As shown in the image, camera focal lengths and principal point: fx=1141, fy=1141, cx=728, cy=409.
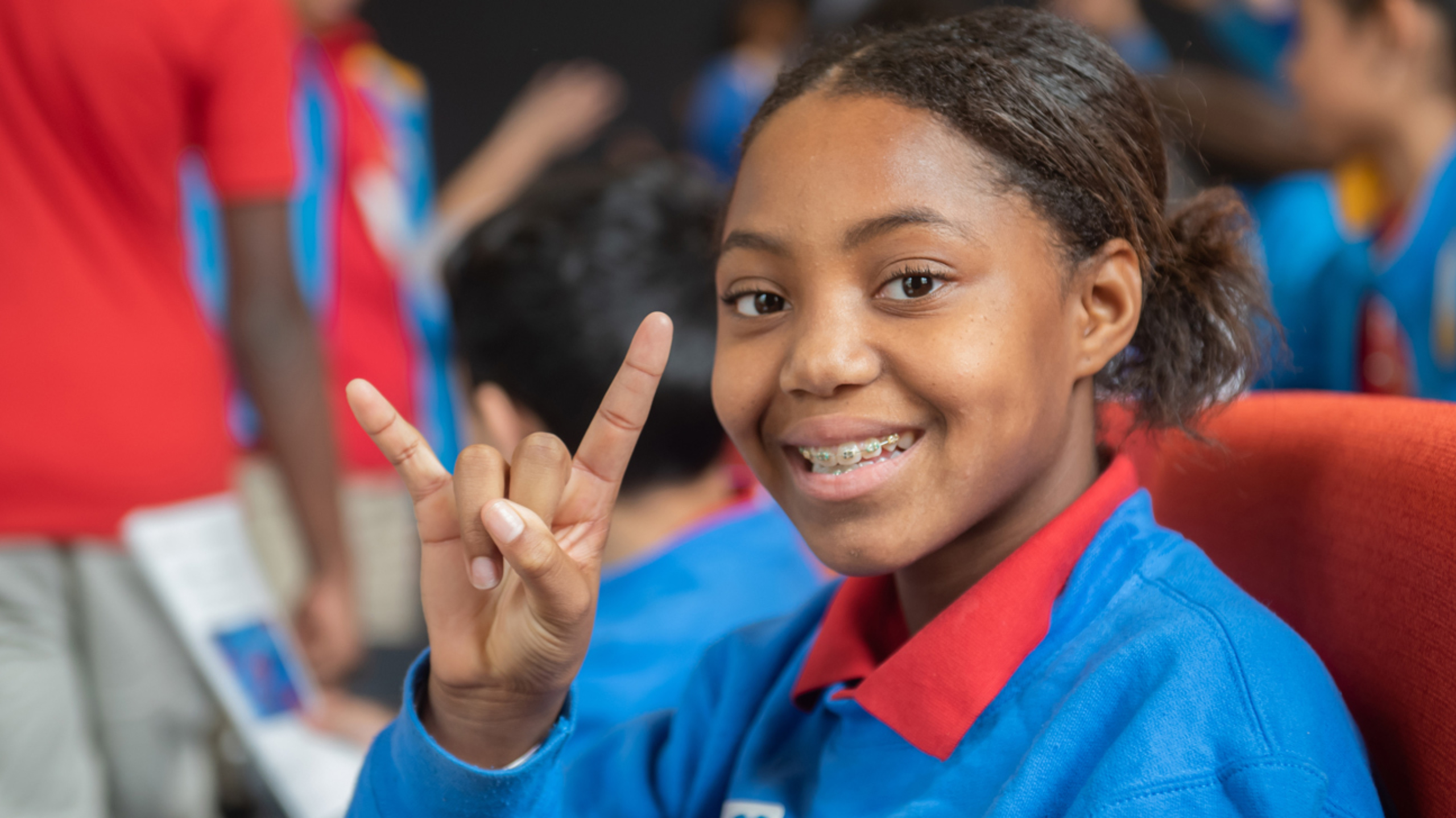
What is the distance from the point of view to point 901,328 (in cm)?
65

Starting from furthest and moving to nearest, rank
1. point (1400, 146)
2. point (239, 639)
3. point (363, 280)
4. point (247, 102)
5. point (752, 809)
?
point (363, 280) < point (1400, 146) < point (247, 102) < point (239, 639) < point (752, 809)

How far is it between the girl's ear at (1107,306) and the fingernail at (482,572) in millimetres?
372

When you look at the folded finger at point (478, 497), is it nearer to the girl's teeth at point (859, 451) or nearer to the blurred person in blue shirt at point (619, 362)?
the girl's teeth at point (859, 451)

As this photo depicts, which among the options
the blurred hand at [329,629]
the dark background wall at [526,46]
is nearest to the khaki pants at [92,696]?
the blurred hand at [329,629]

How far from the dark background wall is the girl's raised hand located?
3.60 meters

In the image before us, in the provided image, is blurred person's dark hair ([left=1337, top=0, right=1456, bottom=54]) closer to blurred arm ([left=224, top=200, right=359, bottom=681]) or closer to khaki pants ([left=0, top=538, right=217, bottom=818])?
blurred arm ([left=224, top=200, right=359, bottom=681])

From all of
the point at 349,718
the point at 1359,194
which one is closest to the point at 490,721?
the point at 349,718

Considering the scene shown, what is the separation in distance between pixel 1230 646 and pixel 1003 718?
0.13 meters

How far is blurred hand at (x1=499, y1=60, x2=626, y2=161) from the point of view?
3.69 metres

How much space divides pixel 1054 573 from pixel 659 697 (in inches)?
18.9

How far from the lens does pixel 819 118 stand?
0.69 metres

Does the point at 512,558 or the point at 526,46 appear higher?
the point at 512,558

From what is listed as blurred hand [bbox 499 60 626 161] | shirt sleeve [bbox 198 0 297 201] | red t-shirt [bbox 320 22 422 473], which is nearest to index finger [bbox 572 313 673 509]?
shirt sleeve [bbox 198 0 297 201]

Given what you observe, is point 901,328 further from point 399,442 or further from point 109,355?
point 109,355
